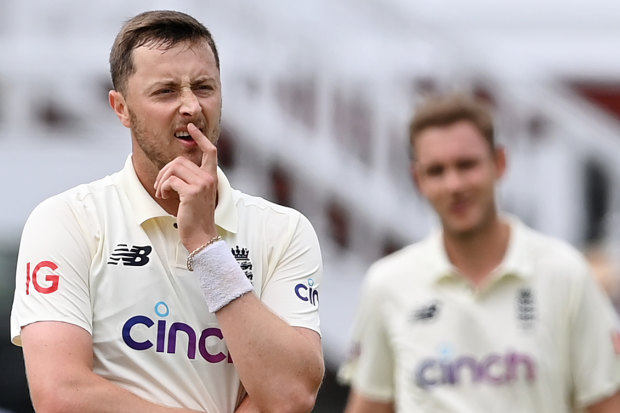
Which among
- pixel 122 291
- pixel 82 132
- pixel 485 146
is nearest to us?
pixel 122 291

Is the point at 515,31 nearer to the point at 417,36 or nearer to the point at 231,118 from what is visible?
the point at 417,36

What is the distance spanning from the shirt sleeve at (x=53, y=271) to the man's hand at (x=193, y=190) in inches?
8.6

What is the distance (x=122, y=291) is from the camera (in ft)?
9.74

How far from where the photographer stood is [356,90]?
10.1 m

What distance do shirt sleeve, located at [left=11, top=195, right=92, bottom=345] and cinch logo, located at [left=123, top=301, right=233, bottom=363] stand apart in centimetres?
9

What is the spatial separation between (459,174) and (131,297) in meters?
1.96

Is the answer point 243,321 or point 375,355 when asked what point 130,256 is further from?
point 375,355

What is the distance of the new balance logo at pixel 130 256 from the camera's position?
298 centimetres

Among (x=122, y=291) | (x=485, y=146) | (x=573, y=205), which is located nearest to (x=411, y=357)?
(x=485, y=146)

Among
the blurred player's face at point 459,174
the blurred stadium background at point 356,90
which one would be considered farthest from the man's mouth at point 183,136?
the blurred stadium background at point 356,90

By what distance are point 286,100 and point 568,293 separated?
6094 mm

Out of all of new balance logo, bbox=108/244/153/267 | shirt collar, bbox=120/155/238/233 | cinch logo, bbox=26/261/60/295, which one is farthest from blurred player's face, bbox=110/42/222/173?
cinch logo, bbox=26/261/60/295

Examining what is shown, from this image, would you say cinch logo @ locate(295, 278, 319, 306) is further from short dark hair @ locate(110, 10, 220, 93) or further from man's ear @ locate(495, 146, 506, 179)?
man's ear @ locate(495, 146, 506, 179)

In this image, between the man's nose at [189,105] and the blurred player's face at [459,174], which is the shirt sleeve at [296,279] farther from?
the blurred player's face at [459,174]
